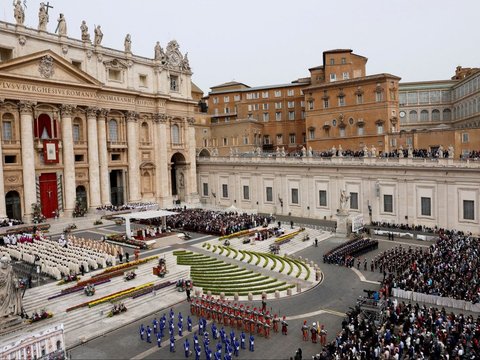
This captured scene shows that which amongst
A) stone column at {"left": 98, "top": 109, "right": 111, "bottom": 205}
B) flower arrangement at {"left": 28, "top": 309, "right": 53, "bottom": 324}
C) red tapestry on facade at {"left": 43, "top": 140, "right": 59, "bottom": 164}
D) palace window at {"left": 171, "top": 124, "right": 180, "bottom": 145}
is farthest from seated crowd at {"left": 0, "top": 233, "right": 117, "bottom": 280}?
palace window at {"left": 171, "top": 124, "right": 180, "bottom": 145}

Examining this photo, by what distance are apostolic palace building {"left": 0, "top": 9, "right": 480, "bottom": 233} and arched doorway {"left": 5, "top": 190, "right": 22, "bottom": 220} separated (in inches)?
4.4

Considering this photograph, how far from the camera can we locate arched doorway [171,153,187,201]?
6750 cm

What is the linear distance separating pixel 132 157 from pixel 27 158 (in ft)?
49.4

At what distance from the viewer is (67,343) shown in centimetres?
2209

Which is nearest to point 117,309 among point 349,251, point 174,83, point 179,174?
point 349,251

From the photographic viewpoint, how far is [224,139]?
258 ft

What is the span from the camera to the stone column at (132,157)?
58.7 metres

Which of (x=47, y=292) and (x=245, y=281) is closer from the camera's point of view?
(x=47, y=292)

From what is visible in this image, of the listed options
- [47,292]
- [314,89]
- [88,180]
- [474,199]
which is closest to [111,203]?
[88,180]

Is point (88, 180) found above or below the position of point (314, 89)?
below

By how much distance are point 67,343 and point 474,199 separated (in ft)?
123

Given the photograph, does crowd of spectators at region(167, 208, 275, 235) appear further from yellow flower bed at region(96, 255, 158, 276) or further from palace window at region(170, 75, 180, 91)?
palace window at region(170, 75, 180, 91)

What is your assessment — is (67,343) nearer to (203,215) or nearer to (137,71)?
(203,215)

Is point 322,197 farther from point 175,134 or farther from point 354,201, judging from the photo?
point 175,134
